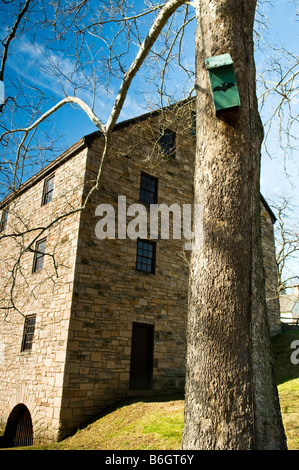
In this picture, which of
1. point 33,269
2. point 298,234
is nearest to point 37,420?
point 33,269

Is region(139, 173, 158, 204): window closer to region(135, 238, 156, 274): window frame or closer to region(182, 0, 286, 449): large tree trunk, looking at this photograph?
region(135, 238, 156, 274): window frame

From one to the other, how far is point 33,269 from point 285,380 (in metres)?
8.89

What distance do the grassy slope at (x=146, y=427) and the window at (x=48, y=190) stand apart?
7.53 meters

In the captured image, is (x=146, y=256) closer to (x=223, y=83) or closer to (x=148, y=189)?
(x=148, y=189)

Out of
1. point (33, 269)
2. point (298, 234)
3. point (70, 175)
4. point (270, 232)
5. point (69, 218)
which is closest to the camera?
point (69, 218)

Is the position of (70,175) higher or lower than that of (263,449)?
higher

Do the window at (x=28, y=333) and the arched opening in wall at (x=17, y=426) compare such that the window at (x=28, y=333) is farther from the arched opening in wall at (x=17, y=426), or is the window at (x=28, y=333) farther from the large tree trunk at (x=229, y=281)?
the large tree trunk at (x=229, y=281)

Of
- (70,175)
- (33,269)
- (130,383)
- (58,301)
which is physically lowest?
(130,383)

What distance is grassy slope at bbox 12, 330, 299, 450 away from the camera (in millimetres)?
6223

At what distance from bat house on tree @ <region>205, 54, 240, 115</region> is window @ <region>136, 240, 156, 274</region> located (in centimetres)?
854

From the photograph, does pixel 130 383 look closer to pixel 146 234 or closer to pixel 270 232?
pixel 146 234

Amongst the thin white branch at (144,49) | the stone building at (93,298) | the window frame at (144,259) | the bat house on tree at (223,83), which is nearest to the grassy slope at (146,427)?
the stone building at (93,298)

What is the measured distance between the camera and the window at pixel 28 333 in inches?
447
